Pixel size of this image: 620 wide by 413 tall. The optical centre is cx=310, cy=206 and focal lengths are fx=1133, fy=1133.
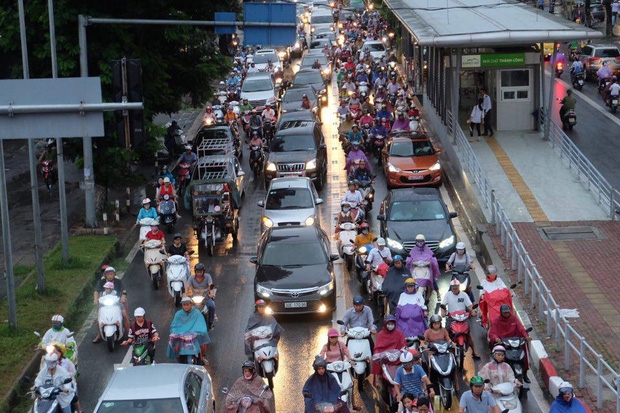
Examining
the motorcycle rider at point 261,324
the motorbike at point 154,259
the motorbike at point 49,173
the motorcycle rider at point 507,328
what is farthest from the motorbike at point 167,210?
the motorcycle rider at point 507,328

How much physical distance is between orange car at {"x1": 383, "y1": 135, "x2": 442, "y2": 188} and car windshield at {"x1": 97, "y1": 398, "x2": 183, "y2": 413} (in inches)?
735

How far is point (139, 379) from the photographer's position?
47.0ft

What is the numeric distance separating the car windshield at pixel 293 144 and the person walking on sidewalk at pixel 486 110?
5.49 meters

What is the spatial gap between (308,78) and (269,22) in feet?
87.9

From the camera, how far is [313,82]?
50344mm

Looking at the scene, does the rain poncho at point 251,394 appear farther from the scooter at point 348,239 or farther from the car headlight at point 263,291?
the scooter at point 348,239

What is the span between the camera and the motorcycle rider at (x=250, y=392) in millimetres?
15188

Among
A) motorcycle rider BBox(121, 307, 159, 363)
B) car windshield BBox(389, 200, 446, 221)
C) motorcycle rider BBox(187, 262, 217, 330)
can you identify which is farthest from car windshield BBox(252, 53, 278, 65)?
motorcycle rider BBox(121, 307, 159, 363)

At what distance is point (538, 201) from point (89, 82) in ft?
52.5

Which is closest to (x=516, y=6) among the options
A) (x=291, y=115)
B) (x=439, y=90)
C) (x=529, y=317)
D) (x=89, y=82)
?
(x=439, y=90)

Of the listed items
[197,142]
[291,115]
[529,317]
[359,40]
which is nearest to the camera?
[529,317]

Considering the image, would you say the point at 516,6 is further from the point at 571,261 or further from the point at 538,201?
the point at 571,261

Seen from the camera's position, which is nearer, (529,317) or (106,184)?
(529,317)

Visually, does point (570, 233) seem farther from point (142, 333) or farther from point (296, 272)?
point (142, 333)
